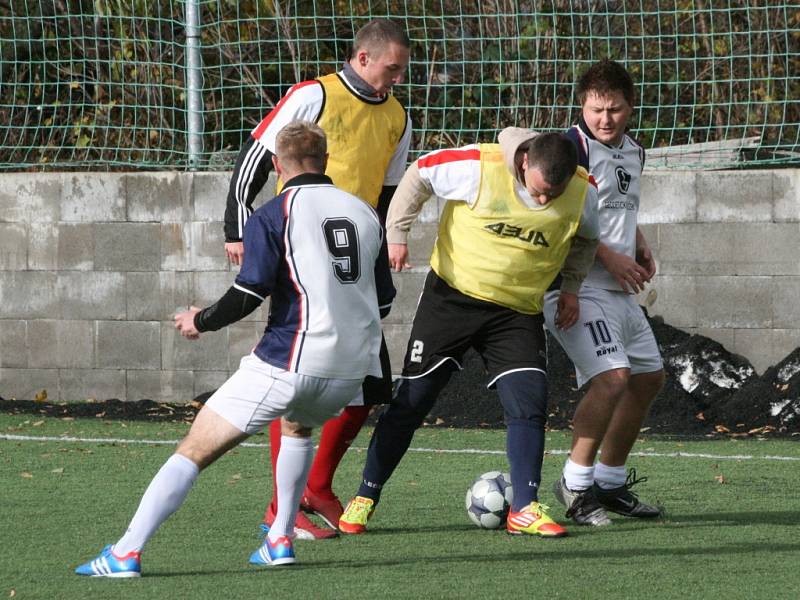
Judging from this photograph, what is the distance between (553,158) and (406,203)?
0.74 meters

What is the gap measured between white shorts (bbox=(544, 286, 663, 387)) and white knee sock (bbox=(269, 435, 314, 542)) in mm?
1496

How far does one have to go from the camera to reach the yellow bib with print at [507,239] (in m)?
5.66

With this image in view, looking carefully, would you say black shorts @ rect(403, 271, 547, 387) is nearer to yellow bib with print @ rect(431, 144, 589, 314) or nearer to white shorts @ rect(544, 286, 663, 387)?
yellow bib with print @ rect(431, 144, 589, 314)

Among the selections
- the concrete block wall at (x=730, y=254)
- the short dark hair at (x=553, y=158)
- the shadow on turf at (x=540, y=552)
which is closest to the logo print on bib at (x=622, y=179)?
the short dark hair at (x=553, y=158)

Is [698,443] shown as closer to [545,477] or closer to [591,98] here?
[545,477]

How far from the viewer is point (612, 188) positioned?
241 inches

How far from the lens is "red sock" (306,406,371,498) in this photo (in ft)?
19.6

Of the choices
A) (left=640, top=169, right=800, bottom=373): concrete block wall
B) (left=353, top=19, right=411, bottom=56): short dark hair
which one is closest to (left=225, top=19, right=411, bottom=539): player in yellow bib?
(left=353, top=19, right=411, bottom=56): short dark hair

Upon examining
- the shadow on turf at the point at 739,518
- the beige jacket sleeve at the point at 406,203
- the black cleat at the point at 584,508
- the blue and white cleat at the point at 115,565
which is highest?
the beige jacket sleeve at the point at 406,203

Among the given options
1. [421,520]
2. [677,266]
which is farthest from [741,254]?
[421,520]

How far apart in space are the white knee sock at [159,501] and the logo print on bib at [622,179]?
97.5 inches

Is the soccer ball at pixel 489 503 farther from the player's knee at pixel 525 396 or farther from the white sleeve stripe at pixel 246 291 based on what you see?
the white sleeve stripe at pixel 246 291

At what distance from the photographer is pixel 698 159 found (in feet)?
34.7

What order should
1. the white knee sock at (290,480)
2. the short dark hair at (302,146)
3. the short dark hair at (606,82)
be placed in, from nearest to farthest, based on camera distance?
the short dark hair at (302,146)
the white knee sock at (290,480)
the short dark hair at (606,82)
